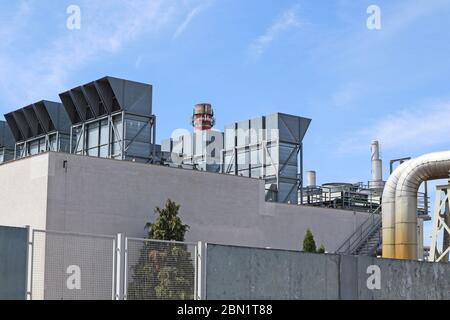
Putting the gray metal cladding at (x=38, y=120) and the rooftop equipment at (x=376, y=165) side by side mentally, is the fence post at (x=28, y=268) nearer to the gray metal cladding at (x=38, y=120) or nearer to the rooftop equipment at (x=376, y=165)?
the gray metal cladding at (x=38, y=120)

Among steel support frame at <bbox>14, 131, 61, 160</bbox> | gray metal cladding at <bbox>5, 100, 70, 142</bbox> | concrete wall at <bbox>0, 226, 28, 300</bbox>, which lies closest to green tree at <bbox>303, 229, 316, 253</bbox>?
steel support frame at <bbox>14, 131, 61, 160</bbox>

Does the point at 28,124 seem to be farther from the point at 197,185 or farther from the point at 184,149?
the point at 197,185

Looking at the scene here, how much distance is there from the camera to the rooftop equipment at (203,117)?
55281 mm

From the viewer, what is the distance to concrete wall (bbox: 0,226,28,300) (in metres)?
14.3

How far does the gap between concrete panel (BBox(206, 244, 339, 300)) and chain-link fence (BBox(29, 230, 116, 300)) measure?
7.35ft

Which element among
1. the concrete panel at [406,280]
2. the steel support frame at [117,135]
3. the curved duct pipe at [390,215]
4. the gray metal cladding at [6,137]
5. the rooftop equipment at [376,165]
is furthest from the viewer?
the gray metal cladding at [6,137]


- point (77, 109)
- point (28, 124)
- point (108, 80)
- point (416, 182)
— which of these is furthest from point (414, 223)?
point (28, 124)

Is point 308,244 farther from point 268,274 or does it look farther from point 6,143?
point 6,143

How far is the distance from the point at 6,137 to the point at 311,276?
45004 mm

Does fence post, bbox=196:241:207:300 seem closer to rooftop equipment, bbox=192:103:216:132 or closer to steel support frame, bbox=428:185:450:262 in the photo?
steel support frame, bbox=428:185:450:262

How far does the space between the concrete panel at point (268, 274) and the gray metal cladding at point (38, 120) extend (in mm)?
34885

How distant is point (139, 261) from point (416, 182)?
19814 mm

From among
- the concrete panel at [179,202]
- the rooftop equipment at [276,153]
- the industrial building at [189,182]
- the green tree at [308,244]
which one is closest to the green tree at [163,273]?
the industrial building at [189,182]
